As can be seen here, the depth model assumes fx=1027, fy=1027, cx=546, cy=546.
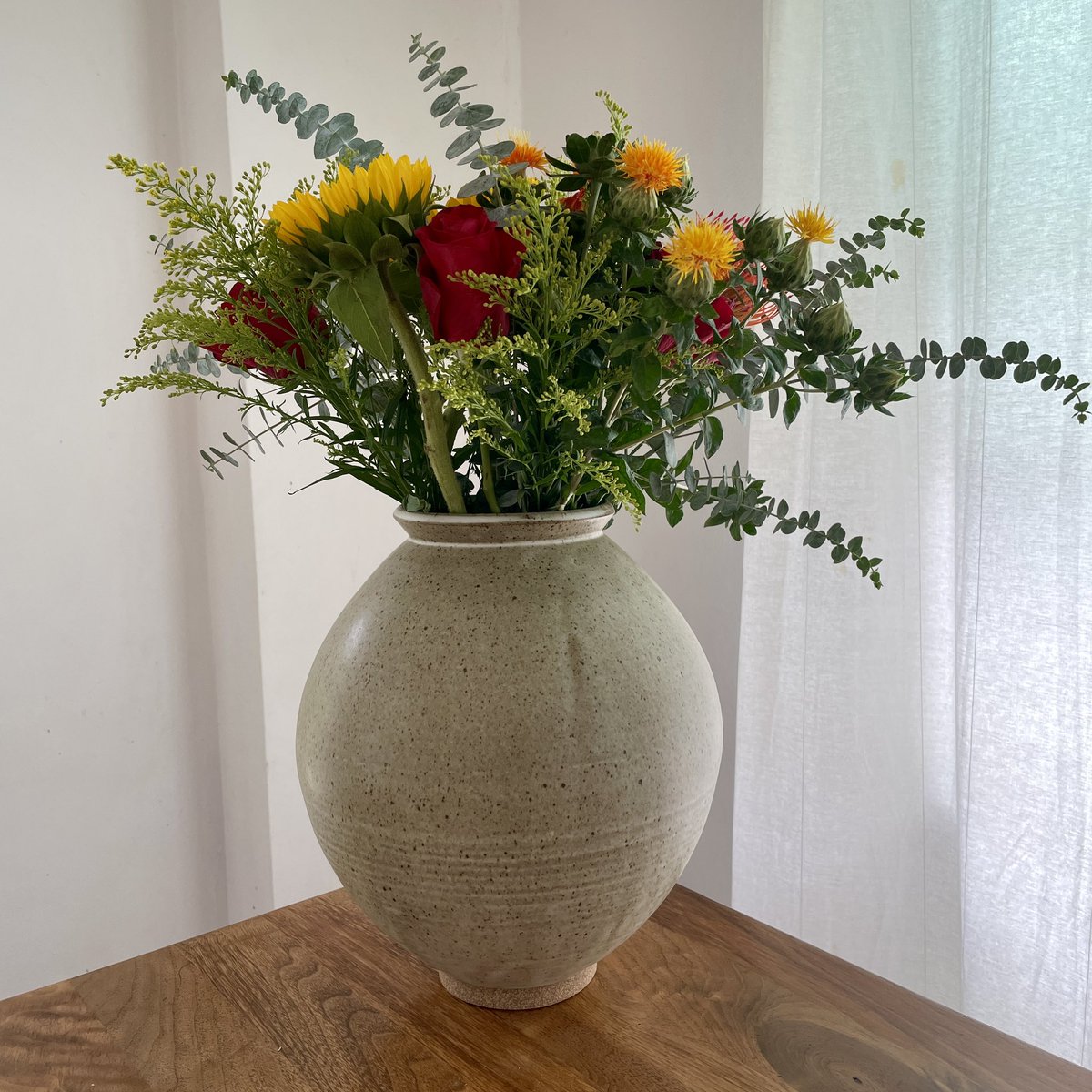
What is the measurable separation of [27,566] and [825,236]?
1.20m

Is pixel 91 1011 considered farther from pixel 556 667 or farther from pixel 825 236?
pixel 825 236

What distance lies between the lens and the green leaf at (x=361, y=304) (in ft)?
1.65

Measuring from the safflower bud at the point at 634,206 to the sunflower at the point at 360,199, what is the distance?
0.10 meters

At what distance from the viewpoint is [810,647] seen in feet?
4.01

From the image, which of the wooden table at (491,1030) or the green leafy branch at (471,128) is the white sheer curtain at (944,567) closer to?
the wooden table at (491,1030)

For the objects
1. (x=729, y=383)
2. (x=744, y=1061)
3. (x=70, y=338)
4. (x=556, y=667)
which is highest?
(x=70, y=338)

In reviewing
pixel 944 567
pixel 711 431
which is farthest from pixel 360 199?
pixel 944 567

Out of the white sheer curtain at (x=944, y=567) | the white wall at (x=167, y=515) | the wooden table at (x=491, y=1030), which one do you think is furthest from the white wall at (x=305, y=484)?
the wooden table at (x=491, y=1030)

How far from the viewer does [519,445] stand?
22.0 inches

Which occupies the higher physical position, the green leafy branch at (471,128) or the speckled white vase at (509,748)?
the green leafy branch at (471,128)

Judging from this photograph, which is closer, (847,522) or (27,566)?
(847,522)

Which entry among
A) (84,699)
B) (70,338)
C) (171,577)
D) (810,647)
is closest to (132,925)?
(84,699)

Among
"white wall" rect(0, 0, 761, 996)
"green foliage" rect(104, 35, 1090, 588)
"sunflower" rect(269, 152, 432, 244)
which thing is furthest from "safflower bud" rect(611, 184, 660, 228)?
"white wall" rect(0, 0, 761, 996)

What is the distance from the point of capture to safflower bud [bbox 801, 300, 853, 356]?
542mm
